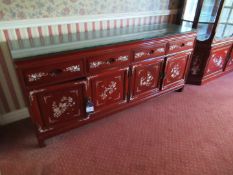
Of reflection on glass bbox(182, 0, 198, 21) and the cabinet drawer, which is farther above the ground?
reflection on glass bbox(182, 0, 198, 21)

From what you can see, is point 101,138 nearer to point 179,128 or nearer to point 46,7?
point 179,128

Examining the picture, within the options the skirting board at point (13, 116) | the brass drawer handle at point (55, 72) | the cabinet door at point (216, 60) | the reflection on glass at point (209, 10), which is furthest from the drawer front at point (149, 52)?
the skirting board at point (13, 116)

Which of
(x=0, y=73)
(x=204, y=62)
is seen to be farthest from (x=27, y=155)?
(x=204, y=62)

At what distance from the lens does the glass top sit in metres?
1.38

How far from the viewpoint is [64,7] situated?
1.71 m

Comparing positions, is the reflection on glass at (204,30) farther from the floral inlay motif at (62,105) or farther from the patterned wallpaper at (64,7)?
the floral inlay motif at (62,105)

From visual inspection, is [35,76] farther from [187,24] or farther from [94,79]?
[187,24]

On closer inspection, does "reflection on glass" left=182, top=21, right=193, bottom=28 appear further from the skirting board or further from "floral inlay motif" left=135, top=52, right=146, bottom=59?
the skirting board

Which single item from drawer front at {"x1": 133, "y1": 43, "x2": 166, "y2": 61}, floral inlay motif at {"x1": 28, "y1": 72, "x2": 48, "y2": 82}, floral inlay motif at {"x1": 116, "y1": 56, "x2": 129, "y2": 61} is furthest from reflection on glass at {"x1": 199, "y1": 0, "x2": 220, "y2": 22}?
floral inlay motif at {"x1": 28, "y1": 72, "x2": 48, "y2": 82}

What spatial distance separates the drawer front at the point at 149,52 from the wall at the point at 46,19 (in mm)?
534

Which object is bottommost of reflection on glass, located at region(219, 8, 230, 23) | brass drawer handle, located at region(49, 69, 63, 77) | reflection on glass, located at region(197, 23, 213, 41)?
brass drawer handle, located at region(49, 69, 63, 77)

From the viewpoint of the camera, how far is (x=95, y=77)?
5.17 ft

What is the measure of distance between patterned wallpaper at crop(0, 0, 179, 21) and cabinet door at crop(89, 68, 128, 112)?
27.4 inches

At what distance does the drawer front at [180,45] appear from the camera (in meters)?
1.95
